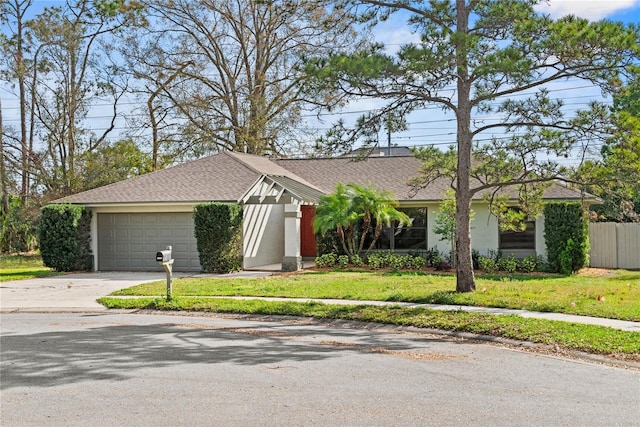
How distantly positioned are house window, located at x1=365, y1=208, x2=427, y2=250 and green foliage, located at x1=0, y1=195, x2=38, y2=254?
20400 mm

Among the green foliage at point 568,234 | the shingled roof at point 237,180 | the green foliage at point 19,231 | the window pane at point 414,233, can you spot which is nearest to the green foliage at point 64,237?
the shingled roof at point 237,180

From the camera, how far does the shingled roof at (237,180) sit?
77.7 feet

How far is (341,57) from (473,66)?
2603 mm

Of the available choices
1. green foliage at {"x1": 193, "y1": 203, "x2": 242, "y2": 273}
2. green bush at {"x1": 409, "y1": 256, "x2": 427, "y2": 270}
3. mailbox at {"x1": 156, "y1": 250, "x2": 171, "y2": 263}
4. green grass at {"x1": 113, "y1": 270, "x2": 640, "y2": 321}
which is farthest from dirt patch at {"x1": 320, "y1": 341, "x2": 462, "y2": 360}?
green bush at {"x1": 409, "y1": 256, "x2": 427, "y2": 270}

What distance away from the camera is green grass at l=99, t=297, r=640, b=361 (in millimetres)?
9910

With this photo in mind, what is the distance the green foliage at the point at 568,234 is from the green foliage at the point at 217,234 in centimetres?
1024

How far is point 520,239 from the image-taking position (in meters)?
23.9

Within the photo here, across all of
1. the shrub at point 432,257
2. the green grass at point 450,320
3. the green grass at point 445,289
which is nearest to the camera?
the green grass at point 450,320

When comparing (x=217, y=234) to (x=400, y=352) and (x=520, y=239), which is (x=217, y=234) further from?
(x=400, y=352)

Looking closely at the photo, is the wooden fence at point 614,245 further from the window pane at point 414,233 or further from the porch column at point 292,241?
the porch column at point 292,241

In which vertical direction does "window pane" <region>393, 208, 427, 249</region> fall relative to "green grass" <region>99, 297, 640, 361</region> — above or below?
above

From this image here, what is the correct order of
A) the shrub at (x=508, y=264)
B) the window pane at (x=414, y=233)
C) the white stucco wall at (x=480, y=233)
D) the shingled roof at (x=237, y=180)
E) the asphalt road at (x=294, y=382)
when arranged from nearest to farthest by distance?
1. the asphalt road at (x=294, y=382)
2. the shrub at (x=508, y=264)
3. the shingled roof at (x=237, y=180)
4. the white stucco wall at (x=480, y=233)
5. the window pane at (x=414, y=233)

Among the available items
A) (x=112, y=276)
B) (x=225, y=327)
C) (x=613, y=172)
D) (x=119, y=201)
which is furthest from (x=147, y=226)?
(x=613, y=172)

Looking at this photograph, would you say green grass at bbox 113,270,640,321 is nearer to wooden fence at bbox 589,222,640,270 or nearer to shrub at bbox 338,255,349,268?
shrub at bbox 338,255,349,268
